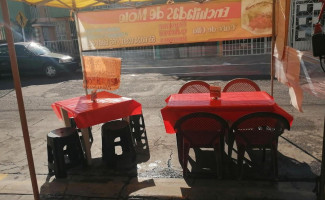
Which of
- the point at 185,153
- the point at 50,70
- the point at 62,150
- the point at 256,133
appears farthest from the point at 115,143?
the point at 50,70

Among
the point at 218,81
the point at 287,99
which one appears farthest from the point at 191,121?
the point at 218,81

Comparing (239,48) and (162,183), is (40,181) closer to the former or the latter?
(162,183)

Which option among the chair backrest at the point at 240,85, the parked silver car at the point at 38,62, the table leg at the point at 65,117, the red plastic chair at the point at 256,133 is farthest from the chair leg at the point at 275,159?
the parked silver car at the point at 38,62

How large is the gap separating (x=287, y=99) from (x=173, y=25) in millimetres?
4115

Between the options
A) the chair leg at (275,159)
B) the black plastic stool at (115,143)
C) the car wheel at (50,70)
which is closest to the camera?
the chair leg at (275,159)

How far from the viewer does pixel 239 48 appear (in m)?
16.2

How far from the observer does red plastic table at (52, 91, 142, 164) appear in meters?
4.29

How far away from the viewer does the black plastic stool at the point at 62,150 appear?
427 cm

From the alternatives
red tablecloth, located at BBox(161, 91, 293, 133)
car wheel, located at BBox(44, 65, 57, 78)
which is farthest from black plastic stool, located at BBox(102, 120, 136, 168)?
car wheel, located at BBox(44, 65, 57, 78)

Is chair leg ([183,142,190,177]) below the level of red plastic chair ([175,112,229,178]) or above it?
below

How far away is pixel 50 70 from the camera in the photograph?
1371 centimetres

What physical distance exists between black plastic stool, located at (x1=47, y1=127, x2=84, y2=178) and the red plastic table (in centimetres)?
16

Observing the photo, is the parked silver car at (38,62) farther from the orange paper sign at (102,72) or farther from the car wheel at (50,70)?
the orange paper sign at (102,72)

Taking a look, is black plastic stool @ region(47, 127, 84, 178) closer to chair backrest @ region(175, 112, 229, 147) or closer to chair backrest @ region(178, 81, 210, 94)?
chair backrest @ region(175, 112, 229, 147)
